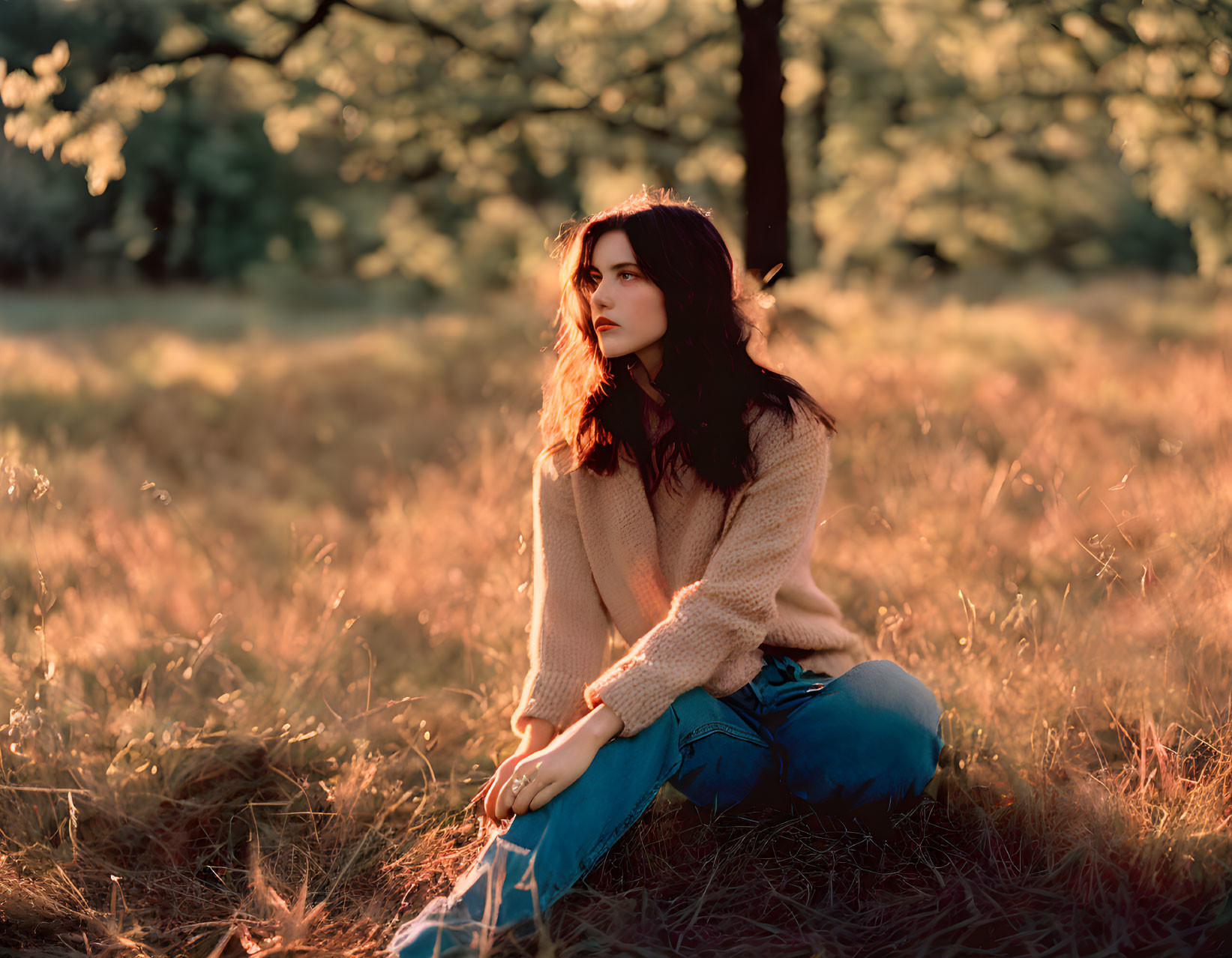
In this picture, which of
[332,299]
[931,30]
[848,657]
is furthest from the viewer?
[332,299]

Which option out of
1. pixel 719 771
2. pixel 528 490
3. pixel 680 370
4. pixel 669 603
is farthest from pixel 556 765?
pixel 528 490

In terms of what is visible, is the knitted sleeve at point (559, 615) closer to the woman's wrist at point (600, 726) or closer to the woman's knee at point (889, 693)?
the woman's wrist at point (600, 726)

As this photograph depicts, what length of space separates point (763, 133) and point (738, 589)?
16.4 feet

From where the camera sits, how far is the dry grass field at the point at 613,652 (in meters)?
1.82

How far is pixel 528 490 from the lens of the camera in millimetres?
3703

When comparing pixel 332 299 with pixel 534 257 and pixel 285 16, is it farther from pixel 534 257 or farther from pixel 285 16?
pixel 285 16

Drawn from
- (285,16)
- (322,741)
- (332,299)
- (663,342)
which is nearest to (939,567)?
(663,342)

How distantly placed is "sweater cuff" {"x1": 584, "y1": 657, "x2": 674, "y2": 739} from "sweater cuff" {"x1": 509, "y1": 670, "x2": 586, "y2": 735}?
0.62 ft

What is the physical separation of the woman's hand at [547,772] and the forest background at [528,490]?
0.89 feet

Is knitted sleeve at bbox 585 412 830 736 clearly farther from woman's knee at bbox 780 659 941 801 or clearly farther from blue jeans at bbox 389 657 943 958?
woman's knee at bbox 780 659 941 801

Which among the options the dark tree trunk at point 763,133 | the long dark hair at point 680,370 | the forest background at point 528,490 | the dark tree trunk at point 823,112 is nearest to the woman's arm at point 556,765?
the forest background at point 528,490

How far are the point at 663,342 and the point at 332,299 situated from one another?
2224 centimetres

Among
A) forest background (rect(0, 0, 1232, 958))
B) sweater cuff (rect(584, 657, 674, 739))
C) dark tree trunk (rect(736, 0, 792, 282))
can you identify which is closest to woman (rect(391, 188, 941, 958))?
sweater cuff (rect(584, 657, 674, 739))

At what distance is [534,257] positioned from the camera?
979cm
